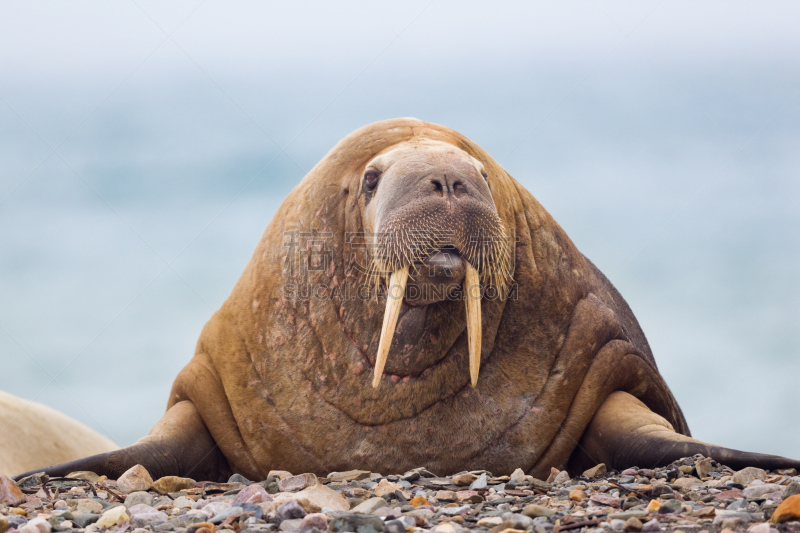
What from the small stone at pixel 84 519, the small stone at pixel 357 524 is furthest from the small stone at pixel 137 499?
the small stone at pixel 357 524

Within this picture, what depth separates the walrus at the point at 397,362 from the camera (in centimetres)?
618

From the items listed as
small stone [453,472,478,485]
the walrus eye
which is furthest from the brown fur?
small stone [453,472,478,485]

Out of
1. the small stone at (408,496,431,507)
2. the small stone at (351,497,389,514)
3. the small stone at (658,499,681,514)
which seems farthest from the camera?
the small stone at (408,496,431,507)

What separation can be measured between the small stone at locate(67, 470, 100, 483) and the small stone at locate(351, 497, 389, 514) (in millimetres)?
2353

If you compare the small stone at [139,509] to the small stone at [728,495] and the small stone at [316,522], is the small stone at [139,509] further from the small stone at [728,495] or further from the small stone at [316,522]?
the small stone at [728,495]

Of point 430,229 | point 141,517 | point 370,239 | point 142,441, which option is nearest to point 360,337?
point 370,239

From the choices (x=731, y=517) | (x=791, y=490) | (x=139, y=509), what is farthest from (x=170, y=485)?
(x=791, y=490)

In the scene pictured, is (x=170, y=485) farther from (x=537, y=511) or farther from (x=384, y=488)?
(x=537, y=511)

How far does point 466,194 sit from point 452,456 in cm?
205

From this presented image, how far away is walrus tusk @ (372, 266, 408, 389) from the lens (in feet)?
17.9

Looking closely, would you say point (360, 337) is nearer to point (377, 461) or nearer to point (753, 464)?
point (377, 461)

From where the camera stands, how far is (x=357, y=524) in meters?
3.75

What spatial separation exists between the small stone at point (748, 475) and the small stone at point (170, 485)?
366cm

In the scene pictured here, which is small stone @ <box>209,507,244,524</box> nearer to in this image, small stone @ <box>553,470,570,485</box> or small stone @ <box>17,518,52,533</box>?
small stone @ <box>17,518,52,533</box>
